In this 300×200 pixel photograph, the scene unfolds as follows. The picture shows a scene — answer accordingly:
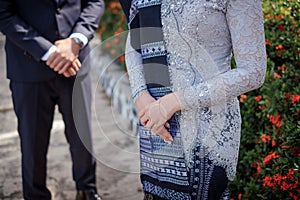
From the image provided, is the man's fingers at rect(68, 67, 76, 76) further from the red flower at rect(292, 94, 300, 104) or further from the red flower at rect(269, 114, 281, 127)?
the red flower at rect(292, 94, 300, 104)

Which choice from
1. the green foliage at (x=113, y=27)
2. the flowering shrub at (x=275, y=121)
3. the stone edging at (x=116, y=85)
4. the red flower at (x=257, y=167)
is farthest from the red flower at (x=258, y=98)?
the green foliage at (x=113, y=27)

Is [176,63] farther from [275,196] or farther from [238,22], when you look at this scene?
[275,196]

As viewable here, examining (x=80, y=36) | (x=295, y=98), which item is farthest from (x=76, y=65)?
(x=295, y=98)

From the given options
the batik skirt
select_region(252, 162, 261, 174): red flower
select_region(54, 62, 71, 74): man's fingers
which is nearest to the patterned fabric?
the batik skirt

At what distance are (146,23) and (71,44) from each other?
4.24 feet

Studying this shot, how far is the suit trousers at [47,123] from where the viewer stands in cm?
334

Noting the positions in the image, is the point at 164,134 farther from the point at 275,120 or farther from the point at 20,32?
the point at 20,32

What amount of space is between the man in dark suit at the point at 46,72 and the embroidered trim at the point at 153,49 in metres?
1.21

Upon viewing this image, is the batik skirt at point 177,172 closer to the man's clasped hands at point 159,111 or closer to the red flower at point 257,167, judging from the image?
the man's clasped hands at point 159,111

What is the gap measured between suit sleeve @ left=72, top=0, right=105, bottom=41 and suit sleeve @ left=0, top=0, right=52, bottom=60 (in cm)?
24

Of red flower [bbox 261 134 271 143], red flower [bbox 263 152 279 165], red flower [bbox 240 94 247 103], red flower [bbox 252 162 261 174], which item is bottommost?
red flower [bbox 252 162 261 174]

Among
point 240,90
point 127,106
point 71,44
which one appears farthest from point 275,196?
point 127,106

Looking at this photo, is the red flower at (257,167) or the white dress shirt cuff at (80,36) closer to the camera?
the red flower at (257,167)

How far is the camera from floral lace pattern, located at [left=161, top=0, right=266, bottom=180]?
189 centimetres
